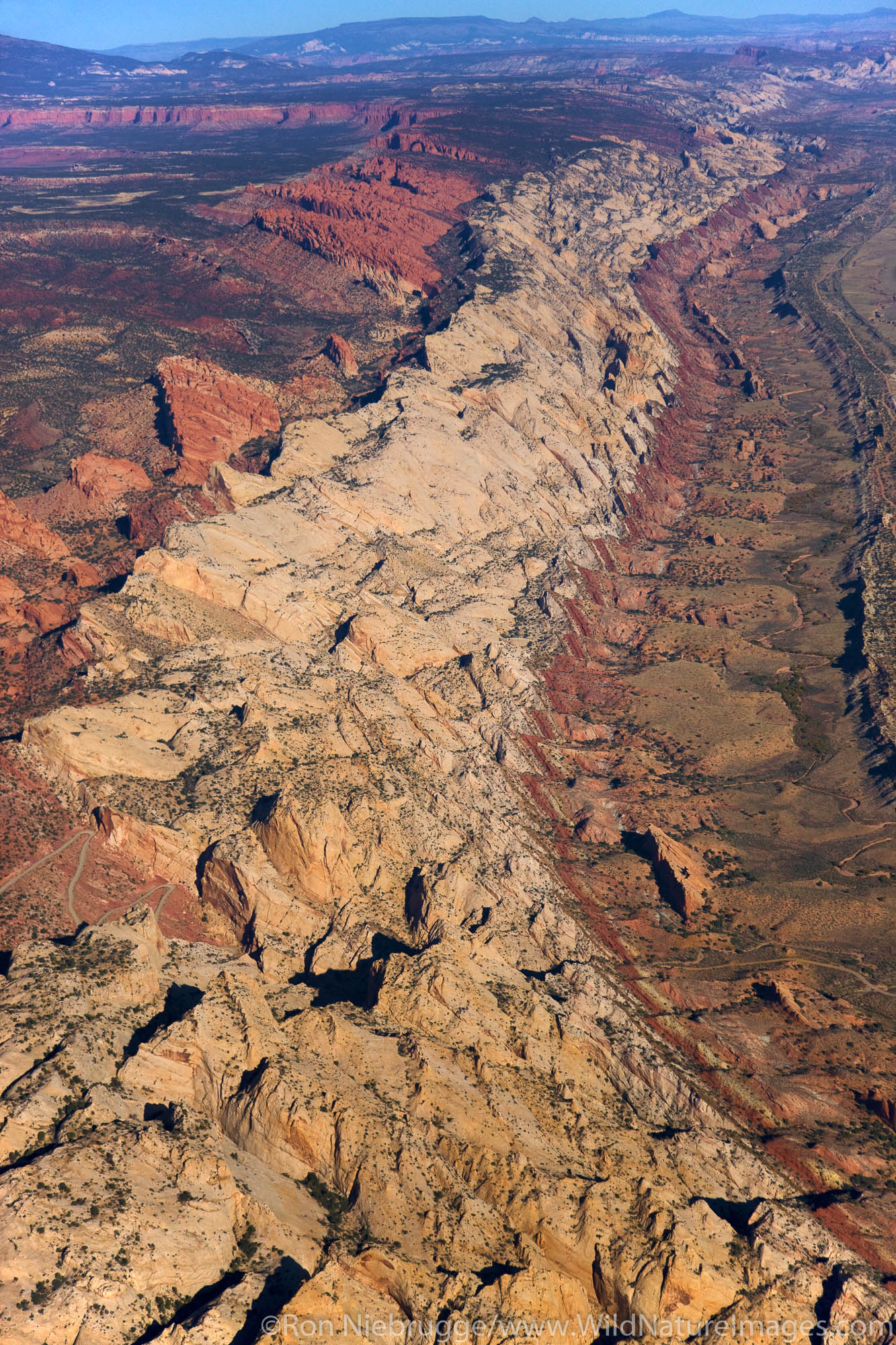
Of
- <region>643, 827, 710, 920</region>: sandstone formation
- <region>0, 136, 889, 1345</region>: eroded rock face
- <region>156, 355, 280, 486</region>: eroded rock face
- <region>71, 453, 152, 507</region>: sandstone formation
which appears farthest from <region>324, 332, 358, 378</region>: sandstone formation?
<region>643, 827, 710, 920</region>: sandstone formation

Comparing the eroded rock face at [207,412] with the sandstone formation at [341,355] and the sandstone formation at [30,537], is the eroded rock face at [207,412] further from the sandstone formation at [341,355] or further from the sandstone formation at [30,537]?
the sandstone formation at [30,537]

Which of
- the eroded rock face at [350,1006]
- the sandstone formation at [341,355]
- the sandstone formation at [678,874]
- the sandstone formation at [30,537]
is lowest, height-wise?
the sandstone formation at [678,874]

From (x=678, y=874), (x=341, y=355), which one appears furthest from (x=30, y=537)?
(x=678, y=874)

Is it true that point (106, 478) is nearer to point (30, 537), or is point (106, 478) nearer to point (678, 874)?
point (30, 537)

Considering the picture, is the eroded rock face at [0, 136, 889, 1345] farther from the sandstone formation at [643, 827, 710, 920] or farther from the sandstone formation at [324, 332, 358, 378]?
the sandstone formation at [324, 332, 358, 378]

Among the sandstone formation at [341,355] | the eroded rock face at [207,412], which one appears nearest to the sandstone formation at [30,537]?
the eroded rock face at [207,412]
